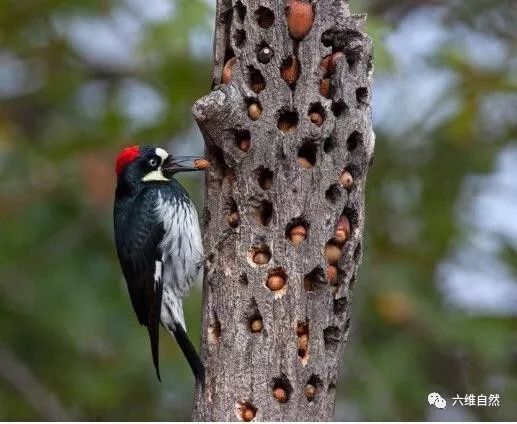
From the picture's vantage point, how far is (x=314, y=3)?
5.27 meters

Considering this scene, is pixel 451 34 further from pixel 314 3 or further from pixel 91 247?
pixel 314 3

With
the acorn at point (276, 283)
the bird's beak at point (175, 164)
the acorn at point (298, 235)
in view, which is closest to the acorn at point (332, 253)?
the acorn at point (298, 235)

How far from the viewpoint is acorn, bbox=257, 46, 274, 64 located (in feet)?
17.1

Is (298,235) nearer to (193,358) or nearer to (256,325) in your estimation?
(256,325)

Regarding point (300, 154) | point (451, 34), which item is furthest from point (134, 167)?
point (451, 34)

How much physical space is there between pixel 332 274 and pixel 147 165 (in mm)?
1297

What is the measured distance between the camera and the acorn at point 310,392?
5141 mm

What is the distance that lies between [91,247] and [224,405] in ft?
13.3

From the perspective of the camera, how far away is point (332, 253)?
17.0 feet

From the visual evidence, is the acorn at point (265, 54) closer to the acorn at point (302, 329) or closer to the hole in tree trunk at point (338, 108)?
the hole in tree trunk at point (338, 108)

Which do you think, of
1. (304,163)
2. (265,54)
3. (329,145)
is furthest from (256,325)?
(265,54)

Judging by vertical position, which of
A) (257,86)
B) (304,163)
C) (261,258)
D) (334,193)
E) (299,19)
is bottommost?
(261,258)

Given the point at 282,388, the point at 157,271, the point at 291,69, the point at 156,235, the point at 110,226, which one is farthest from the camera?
the point at 110,226

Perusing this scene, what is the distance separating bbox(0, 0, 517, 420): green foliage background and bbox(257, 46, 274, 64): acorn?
289 cm
